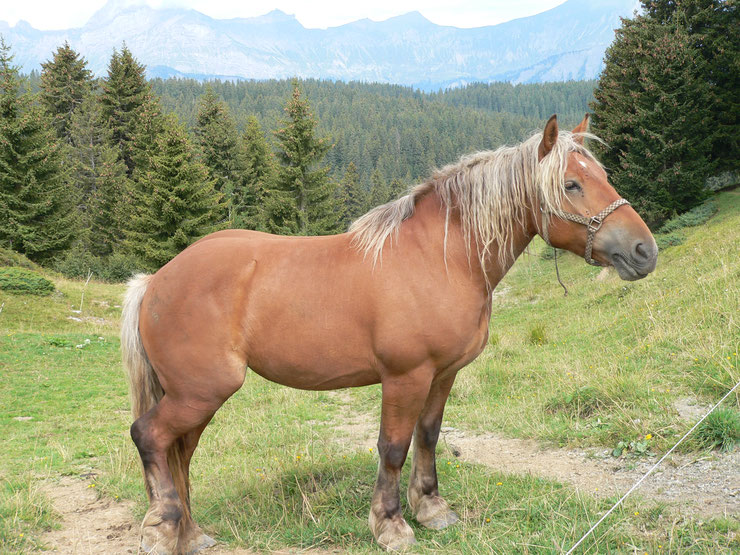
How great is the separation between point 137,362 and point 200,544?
127 centimetres

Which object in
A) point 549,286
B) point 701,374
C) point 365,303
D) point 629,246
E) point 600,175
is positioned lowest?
point 549,286

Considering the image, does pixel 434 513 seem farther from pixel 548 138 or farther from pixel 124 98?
pixel 124 98

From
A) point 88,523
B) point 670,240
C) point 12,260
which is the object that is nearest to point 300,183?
point 12,260

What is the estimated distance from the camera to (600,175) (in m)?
2.99

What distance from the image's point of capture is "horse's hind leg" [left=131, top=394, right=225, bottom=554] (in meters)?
3.12

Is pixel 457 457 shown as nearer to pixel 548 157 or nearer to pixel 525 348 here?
pixel 548 157

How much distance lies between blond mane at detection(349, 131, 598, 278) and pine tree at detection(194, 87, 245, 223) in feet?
119

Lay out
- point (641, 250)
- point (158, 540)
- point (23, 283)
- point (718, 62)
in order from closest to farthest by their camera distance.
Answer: point (641, 250) < point (158, 540) < point (23, 283) < point (718, 62)

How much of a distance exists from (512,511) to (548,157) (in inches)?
91.5

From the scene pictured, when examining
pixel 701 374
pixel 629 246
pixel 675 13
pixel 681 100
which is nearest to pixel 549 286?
pixel 681 100

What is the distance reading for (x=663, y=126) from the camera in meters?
19.6

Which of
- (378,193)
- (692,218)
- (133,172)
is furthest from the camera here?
(378,193)

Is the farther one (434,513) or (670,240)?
(670,240)

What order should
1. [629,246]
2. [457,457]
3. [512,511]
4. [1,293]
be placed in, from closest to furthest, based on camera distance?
[629,246], [512,511], [457,457], [1,293]
